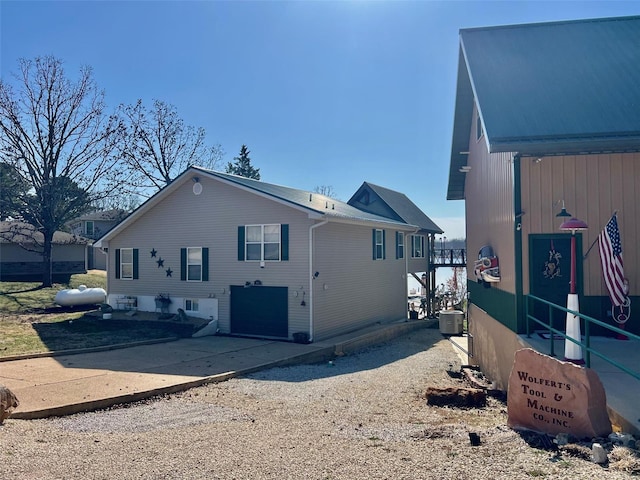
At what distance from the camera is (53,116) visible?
25.7 metres

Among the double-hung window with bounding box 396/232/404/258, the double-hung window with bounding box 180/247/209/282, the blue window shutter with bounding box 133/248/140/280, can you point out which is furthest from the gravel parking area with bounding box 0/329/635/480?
the double-hung window with bounding box 396/232/404/258

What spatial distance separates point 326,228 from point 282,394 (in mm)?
7792

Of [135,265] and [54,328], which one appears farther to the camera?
[135,265]

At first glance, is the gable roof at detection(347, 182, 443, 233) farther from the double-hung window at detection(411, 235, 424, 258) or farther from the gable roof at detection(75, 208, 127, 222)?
the gable roof at detection(75, 208, 127, 222)

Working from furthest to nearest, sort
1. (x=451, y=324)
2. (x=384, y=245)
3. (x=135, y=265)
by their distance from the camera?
(x=451, y=324) → (x=384, y=245) → (x=135, y=265)

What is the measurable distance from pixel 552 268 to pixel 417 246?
56.4ft

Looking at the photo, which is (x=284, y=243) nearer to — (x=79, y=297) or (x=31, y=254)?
(x=79, y=297)

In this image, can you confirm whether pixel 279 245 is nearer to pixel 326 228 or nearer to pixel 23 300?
pixel 326 228

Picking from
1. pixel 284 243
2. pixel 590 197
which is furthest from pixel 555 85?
pixel 284 243

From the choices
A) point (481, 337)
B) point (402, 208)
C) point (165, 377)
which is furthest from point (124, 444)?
point (402, 208)

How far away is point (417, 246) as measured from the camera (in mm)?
25922

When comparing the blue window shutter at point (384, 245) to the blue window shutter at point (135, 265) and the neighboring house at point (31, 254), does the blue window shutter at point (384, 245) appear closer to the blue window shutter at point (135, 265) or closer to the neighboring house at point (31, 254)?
the blue window shutter at point (135, 265)

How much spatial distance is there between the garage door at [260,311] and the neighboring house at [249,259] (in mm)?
32

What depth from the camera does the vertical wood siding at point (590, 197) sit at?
8.32 meters
